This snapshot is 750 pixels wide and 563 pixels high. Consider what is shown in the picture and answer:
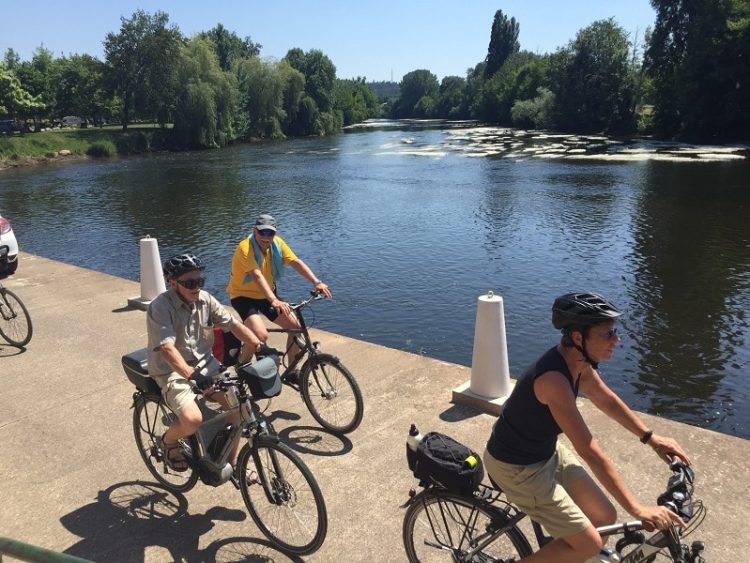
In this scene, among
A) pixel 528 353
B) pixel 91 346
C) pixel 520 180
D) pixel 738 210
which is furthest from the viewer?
pixel 520 180

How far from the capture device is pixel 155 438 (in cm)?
436

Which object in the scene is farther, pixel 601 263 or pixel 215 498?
pixel 601 263

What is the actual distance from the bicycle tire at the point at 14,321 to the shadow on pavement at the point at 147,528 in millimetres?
3820

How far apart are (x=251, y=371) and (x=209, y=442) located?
714 mm

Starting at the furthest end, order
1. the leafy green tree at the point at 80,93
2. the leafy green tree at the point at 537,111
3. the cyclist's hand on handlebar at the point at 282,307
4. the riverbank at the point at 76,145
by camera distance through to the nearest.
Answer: the leafy green tree at the point at 80,93 < the leafy green tree at the point at 537,111 < the riverbank at the point at 76,145 < the cyclist's hand on handlebar at the point at 282,307

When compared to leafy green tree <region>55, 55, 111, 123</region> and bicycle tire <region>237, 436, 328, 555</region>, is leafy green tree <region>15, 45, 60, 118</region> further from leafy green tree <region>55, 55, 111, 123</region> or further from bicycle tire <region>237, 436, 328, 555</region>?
bicycle tire <region>237, 436, 328, 555</region>

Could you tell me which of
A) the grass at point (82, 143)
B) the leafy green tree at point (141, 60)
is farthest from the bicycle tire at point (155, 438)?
the leafy green tree at point (141, 60)

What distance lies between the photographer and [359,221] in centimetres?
2336

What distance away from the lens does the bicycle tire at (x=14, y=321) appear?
7.32 metres

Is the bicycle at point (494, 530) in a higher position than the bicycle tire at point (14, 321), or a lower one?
higher

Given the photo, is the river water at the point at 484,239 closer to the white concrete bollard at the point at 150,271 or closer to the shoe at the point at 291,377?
the shoe at the point at 291,377

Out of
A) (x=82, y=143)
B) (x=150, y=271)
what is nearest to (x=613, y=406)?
(x=150, y=271)

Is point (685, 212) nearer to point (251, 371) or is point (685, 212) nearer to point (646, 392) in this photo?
point (646, 392)

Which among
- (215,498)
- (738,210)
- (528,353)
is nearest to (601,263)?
(528,353)
